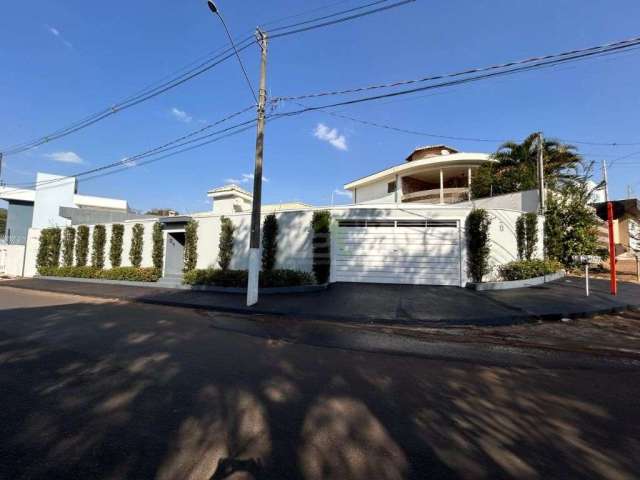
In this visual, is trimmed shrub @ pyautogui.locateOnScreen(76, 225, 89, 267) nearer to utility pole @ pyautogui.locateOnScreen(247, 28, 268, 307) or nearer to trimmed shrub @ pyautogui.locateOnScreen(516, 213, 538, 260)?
utility pole @ pyautogui.locateOnScreen(247, 28, 268, 307)

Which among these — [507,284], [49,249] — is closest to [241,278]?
[507,284]

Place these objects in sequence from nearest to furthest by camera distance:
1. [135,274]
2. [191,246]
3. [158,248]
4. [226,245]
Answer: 1. [226,245]
2. [191,246]
3. [135,274]
4. [158,248]

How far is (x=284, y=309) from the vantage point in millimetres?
10328

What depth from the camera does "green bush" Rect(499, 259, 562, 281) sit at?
1352cm

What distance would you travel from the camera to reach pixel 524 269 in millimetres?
13539

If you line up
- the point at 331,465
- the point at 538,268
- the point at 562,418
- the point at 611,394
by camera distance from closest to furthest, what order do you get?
the point at 331,465 → the point at 562,418 → the point at 611,394 → the point at 538,268

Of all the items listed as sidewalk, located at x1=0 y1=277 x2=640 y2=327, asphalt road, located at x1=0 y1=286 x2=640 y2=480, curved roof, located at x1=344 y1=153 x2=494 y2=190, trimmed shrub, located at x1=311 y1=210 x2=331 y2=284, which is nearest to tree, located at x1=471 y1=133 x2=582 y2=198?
curved roof, located at x1=344 y1=153 x2=494 y2=190

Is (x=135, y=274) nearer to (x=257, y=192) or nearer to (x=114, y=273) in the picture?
(x=114, y=273)

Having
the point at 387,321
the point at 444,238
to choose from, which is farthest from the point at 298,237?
the point at 387,321

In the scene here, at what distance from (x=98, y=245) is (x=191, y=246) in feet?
28.9

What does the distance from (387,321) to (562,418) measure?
5.36 m

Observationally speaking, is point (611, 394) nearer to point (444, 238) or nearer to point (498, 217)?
point (444, 238)

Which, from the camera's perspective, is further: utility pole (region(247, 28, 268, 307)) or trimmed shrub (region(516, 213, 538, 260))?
trimmed shrub (region(516, 213, 538, 260))

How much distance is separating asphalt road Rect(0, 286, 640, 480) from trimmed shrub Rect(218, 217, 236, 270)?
10.9 metres
